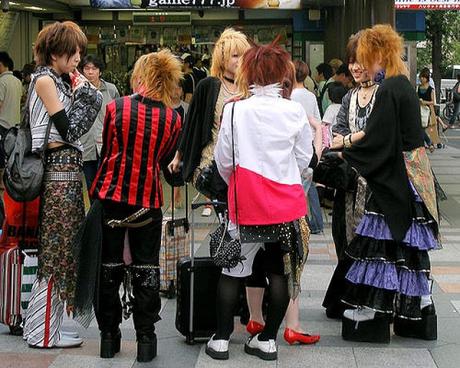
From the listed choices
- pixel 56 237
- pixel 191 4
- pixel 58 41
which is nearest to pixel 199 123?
pixel 58 41

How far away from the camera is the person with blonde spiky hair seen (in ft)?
19.0

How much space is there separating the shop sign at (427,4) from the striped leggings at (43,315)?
1614 centimetres

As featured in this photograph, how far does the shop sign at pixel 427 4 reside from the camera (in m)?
20.6

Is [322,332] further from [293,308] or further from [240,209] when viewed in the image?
[240,209]

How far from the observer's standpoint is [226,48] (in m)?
5.95

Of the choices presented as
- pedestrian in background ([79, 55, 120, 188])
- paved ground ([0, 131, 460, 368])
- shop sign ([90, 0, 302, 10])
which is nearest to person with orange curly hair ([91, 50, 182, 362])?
paved ground ([0, 131, 460, 368])

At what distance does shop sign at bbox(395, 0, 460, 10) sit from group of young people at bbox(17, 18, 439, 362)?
50.4ft

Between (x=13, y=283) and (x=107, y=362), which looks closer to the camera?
(x=107, y=362)

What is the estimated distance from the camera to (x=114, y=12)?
2011 cm

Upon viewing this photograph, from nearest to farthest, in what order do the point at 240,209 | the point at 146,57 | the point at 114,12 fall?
the point at 240,209 → the point at 146,57 → the point at 114,12

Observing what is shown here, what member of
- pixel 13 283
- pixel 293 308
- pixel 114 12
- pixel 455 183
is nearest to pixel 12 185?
pixel 13 283

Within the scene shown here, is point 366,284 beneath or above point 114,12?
beneath

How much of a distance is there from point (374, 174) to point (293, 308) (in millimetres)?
949

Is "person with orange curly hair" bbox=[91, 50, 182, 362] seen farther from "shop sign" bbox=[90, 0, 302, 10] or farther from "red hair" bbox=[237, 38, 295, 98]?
"shop sign" bbox=[90, 0, 302, 10]
